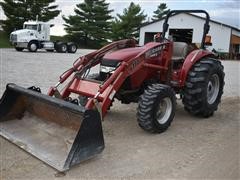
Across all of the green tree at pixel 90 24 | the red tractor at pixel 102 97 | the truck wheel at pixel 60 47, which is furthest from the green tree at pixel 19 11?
the red tractor at pixel 102 97

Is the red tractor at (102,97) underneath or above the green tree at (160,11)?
underneath

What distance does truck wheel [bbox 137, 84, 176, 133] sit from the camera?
4.98 metres

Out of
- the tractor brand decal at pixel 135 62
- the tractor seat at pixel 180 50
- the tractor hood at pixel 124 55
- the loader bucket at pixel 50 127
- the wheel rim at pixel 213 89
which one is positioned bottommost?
the loader bucket at pixel 50 127

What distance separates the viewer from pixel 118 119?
620 centimetres

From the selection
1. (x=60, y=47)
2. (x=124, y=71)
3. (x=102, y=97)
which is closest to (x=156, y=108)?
(x=124, y=71)

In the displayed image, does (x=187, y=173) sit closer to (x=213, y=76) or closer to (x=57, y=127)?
(x=57, y=127)

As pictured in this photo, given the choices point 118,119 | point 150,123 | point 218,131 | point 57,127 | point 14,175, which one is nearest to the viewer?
point 14,175

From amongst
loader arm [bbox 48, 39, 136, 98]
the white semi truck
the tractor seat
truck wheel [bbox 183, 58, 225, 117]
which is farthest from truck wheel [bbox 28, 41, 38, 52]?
truck wheel [bbox 183, 58, 225, 117]

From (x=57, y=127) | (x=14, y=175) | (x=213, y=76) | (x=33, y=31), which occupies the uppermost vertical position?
(x=33, y=31)

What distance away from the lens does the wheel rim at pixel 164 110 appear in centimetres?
536

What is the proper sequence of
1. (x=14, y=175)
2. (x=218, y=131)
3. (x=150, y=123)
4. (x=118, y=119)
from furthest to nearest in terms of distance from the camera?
(x=118, y=119) → (x=218, y=131) → (x=150, y=123) → (x=14, y=175)

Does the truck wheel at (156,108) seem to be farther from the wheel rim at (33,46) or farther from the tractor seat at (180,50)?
the wheel rim at (33,46)

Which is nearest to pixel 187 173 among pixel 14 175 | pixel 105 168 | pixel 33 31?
pixel 105 168

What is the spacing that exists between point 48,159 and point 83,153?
42 centimetres
